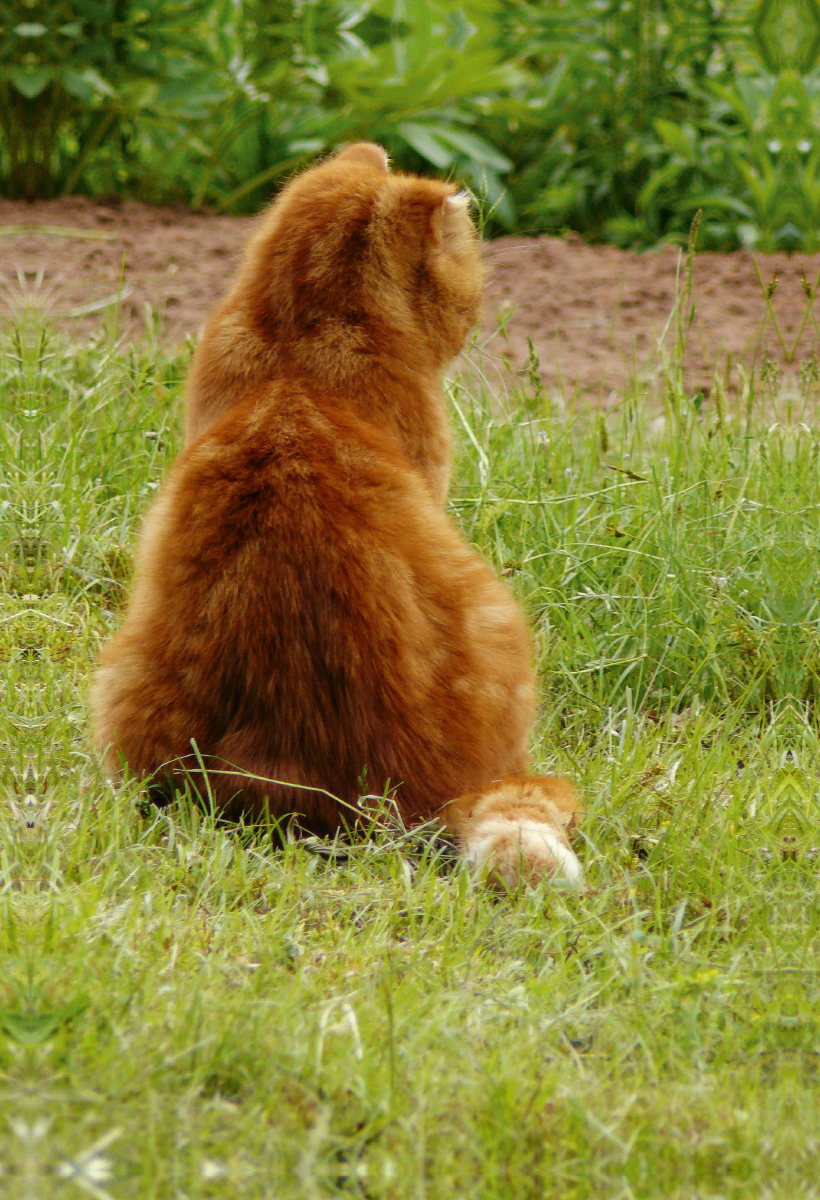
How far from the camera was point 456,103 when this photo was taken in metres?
6.80

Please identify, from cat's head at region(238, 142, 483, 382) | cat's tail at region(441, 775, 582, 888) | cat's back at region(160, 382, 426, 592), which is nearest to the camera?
cat's tail at region(441, 775, 582, 888)

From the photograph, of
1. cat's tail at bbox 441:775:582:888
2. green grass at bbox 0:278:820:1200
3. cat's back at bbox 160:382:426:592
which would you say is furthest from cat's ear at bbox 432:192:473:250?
cat's tail at bbox 441:775:582:888

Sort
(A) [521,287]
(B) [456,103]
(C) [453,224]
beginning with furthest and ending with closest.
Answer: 1. (B) [456,103]
2. (A) [521,287]
3. (C) [453,224]

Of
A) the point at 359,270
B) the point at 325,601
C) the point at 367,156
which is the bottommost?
the point at 325,601

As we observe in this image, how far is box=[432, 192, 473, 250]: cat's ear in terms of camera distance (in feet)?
9.98

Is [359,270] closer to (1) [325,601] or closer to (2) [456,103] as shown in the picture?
(1) [325,601]

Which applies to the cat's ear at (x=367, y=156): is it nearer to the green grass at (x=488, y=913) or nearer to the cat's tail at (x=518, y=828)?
the green grass at (x=488, y=913)

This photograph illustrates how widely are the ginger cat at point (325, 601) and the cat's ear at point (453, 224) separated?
13cm

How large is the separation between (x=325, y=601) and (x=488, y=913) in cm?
65

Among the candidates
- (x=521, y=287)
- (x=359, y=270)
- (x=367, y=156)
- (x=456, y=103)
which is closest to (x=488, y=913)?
(x=359, y=270)

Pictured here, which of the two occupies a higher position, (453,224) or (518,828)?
(453,224)

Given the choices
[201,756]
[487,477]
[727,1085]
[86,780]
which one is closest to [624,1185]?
[727,1085]

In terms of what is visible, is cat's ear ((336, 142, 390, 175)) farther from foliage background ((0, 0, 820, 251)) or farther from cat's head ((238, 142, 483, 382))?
foliage background ((0, 0, 820, 251))

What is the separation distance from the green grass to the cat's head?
37.2 inches
